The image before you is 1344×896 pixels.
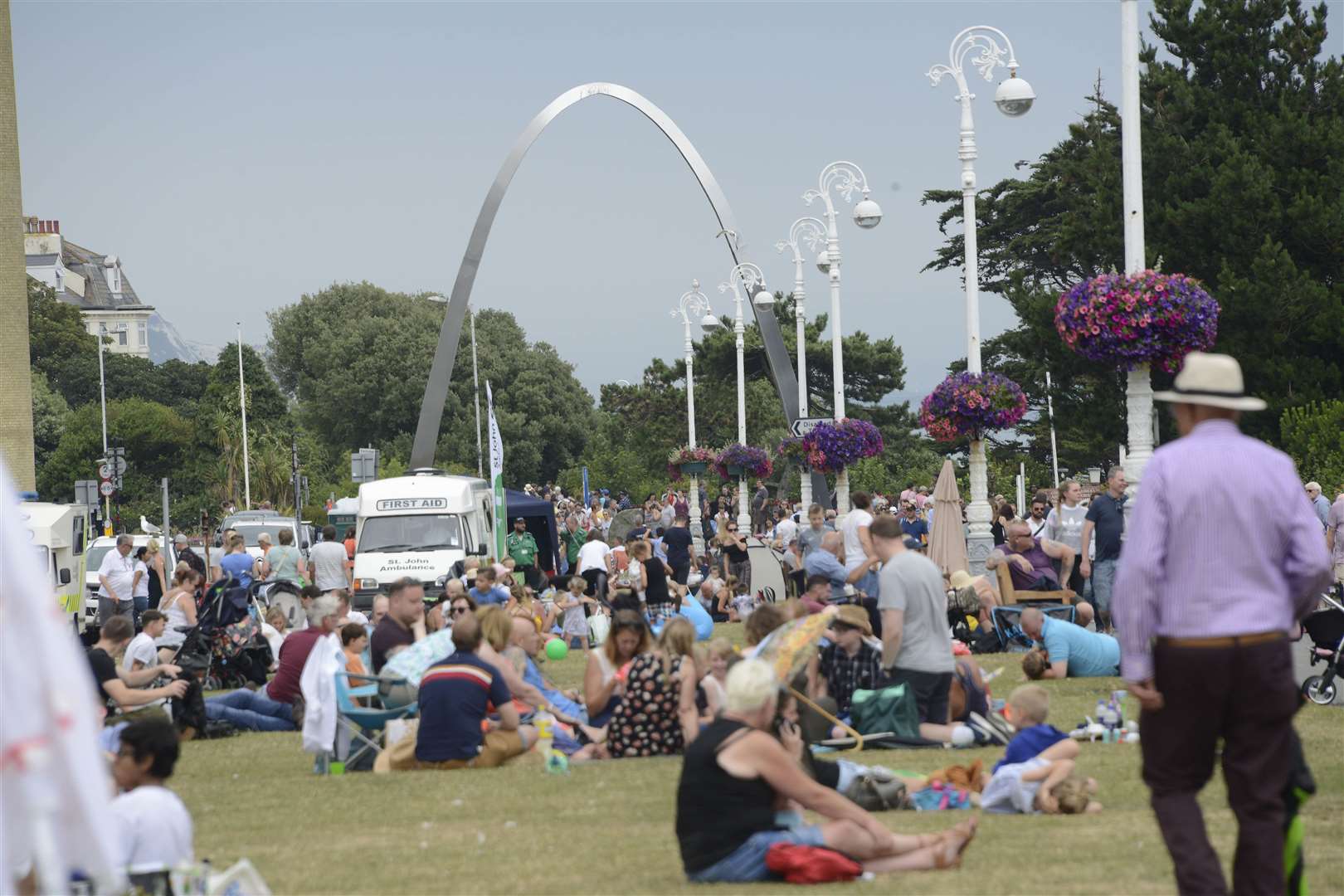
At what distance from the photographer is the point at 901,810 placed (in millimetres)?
10539

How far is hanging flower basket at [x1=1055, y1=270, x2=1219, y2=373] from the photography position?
16516 millimetres

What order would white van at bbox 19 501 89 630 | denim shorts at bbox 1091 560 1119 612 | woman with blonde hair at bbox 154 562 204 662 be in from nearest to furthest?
denim shorts at bbox 1091 560 1119 612 < woman with blonde hair at bbox 154 562 204 662 < white van at bbox 19 501 89 630

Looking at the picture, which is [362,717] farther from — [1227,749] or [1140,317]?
[1227,749]

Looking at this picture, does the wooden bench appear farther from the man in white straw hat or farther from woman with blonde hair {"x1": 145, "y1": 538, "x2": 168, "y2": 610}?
the man in white straw hat

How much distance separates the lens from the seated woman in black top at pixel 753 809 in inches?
321

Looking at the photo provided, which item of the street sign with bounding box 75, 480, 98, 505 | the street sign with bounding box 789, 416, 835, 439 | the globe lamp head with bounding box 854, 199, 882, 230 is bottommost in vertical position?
the street sign with bounding box 75, 480, 98, 505

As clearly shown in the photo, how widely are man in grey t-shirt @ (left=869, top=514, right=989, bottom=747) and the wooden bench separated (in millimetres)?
7336

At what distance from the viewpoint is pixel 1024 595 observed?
20.5m

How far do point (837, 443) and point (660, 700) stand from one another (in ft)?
77.8

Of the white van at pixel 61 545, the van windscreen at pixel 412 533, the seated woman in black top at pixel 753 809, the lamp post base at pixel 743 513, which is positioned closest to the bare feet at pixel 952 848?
the seated woman in black top at pixel 753 809

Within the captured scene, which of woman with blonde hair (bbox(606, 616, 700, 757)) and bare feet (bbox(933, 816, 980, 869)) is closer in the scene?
bare feet (bbox(933, 816, 980, 869))

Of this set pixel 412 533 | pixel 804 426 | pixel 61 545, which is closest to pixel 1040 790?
pixel 412 533

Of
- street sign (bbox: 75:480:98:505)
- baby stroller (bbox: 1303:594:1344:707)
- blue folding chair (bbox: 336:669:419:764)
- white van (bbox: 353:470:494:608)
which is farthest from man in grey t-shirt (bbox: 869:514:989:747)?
street sign (bbox: 75:480:98:505)

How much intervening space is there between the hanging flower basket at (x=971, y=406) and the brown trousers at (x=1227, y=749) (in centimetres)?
1808
